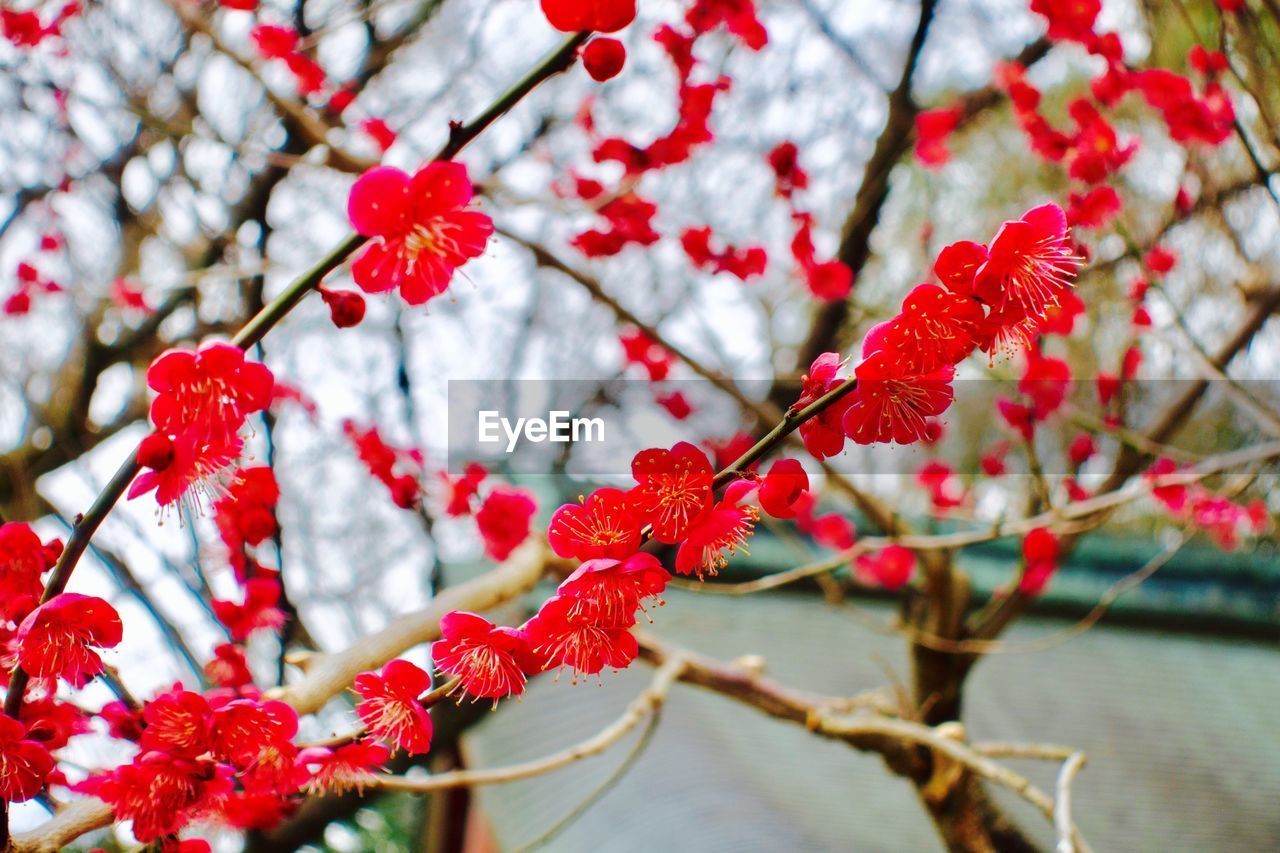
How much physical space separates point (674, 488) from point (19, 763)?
27.2 inches

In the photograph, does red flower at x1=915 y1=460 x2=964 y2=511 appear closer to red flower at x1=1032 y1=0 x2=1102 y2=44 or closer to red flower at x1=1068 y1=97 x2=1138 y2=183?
red flower at x1=1068 y1=97 x2=1138 y2=183

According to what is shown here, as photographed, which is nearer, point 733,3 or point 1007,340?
point 1007,340

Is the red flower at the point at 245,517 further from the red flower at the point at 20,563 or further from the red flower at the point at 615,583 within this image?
the red flower at the point at 615,583

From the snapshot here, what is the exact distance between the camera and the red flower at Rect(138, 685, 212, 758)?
40.1 inches

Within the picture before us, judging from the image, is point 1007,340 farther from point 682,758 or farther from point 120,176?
point 120,176

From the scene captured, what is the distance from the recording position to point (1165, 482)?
2.17 m

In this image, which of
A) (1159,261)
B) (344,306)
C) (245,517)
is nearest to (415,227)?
(344,306)

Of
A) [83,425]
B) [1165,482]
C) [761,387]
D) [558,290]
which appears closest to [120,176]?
[83,425]

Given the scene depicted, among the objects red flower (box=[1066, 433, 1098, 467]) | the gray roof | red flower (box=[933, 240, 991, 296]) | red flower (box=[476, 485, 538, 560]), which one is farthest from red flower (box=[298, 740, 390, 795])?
red flower (box=[1066, 433, 1098, 467])

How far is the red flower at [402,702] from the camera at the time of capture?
41.4 inches

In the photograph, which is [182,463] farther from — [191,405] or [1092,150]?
[1092,150]

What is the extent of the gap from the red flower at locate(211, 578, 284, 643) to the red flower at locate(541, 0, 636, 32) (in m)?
1.32

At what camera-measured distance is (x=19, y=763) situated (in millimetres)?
954

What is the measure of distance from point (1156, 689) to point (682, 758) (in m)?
2.53
